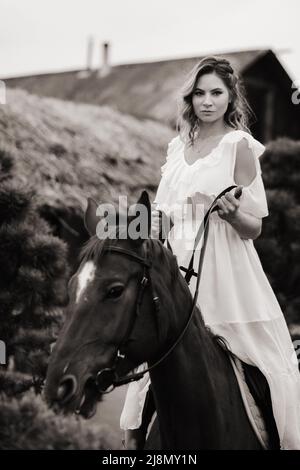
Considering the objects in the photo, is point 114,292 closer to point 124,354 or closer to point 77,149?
point 124,354

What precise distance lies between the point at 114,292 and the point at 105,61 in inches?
416

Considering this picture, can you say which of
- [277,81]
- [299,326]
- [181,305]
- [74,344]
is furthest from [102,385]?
[277,81]

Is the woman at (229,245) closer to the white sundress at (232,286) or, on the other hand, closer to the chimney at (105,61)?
the white sundress at (232,286)

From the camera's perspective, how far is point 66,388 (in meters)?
1.87

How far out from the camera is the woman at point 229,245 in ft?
8.32

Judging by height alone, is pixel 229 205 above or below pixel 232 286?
above

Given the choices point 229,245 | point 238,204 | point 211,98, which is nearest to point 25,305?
point 229,245

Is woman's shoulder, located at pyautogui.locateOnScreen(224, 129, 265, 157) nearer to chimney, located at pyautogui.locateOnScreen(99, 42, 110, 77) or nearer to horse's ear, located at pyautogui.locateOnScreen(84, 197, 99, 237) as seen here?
horse's ear, located at pyautogui.locateOnScreen(84, 197, 99, 237)

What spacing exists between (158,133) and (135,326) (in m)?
4.87

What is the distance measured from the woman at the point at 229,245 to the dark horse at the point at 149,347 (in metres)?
0.16

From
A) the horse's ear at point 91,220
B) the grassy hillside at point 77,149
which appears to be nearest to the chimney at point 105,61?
the grassy hillside at point 77,149

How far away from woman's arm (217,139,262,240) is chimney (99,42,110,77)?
809 centimetres

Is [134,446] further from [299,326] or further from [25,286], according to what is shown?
[299,326]

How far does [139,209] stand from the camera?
2.05m
